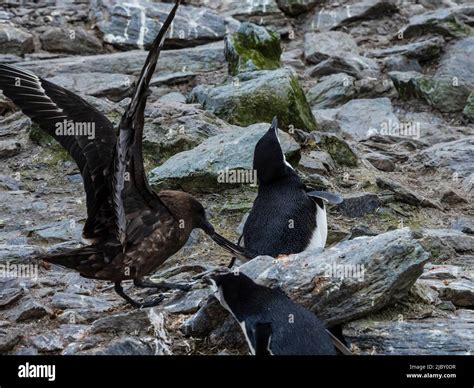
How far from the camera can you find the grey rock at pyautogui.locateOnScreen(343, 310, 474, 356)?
5047 mm

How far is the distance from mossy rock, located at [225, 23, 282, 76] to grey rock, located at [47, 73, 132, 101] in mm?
1367

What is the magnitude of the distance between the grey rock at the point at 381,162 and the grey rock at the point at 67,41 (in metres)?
4.91

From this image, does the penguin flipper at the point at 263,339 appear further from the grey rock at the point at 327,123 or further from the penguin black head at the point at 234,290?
the grey rock at the point at 327,123

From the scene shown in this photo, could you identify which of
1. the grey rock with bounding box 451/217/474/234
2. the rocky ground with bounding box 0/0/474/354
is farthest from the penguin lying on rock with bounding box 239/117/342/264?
the grey rock with bounding box 451/217/474/234

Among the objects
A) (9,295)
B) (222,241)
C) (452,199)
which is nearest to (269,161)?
(222,241)

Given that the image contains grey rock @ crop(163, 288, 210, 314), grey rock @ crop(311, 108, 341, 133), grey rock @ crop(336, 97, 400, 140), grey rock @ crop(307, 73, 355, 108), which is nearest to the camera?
grey rock @ crop(163, 288, 210, 314)

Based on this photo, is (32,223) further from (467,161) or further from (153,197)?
(467,161)

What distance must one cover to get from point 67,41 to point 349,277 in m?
8.37

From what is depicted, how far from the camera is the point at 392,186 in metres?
8.46

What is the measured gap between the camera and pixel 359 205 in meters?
8.13

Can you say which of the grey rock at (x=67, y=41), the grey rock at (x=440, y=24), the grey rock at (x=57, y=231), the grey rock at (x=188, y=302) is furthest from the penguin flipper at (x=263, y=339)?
the grey rock at (x=440, y=24)

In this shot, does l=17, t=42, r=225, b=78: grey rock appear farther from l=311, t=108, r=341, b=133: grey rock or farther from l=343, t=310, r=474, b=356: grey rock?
l=343, t=310, r=474, b=356: grey rock

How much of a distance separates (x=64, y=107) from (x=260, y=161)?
5.71 feet
